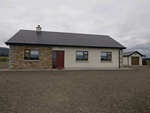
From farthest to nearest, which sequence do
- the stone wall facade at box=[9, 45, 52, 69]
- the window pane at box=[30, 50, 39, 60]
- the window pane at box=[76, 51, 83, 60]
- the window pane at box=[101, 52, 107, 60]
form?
the window pane at box=[101, 52, 107, 60] < the window pane at box=[76, 51, 83, 60] < the window pane at box=[30, 50, 39, 60] < the stone wall facade at box=[9, 45, 52, 69]

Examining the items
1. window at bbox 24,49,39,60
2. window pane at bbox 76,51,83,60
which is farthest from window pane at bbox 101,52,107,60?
window at bbox 24,49,39,60

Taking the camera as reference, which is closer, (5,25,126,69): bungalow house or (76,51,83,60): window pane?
(5,25,126,69): bungalow house

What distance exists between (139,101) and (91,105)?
1798 millimetres

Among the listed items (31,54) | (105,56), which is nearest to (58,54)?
(31,54)

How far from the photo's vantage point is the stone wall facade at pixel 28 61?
11.3 meters

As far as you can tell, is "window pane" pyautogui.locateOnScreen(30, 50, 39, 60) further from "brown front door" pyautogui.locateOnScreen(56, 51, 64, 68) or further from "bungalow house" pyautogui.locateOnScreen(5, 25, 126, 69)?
"brown front door" pyautogui.locateOnScreen(56, 51, 64, 68)

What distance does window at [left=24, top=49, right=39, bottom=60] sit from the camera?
11.8 meters

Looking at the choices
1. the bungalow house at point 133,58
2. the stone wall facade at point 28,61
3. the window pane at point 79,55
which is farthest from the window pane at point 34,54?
the bungalow house at point 133,58

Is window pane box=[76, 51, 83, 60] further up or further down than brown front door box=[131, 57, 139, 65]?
further up

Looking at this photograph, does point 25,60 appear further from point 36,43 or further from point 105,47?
point 105,47

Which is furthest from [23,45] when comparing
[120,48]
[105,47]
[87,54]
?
[120,48]

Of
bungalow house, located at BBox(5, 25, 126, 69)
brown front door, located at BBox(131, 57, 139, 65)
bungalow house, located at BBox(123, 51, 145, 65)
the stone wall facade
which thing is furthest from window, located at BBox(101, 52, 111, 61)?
brown front door, located at BBox(131, 57, 139, 65)

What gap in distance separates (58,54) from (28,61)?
3.90 meters

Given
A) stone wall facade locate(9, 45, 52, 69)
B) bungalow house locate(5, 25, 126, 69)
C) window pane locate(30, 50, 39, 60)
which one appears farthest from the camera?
window pane locate(30, 50, 39, 60)
